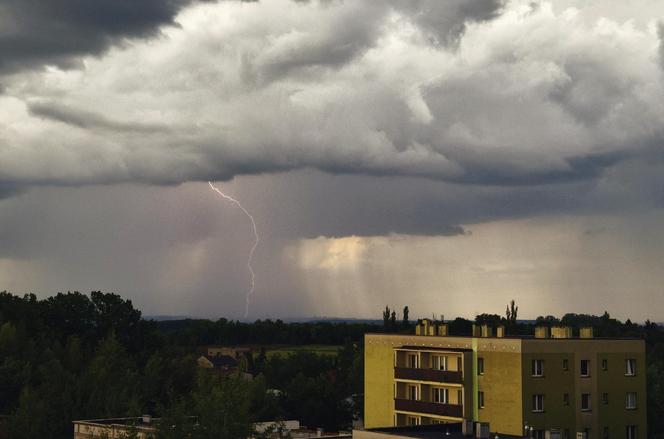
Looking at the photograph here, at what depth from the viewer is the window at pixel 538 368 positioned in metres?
75.8

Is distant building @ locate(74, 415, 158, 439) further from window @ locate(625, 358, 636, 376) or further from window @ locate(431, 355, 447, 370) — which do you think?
window @ locate(625, 358, 636, 376)

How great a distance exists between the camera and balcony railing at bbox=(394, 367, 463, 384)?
3142 inches

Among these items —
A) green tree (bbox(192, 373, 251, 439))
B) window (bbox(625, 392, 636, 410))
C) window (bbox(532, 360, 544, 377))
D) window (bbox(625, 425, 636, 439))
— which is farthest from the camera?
window (bbox(625, 392, 636, 410))

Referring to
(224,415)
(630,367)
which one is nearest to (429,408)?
(630,367)

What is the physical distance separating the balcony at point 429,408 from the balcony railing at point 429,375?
2.16 metres

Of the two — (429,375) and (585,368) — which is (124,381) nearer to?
(429,375)

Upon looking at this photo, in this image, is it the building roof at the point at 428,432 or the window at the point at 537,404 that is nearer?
the building roof at the point at 428,432

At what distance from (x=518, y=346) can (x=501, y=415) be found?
21.1 ft

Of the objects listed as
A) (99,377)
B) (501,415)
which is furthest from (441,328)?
(99,377)

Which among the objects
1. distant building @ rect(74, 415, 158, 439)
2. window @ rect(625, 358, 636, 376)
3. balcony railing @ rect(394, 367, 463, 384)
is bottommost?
distant building @ rect(74, 415, 158, 439)

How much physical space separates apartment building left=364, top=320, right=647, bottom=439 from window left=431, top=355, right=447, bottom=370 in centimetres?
9

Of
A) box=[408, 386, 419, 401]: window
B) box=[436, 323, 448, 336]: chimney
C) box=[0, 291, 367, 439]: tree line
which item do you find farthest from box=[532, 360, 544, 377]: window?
box=[0, 291, 367, 439]: tree line

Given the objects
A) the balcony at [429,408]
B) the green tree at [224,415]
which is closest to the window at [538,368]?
the balcony at [429,408]

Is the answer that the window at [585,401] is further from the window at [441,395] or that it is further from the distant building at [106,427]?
the distant building at [106,427]
